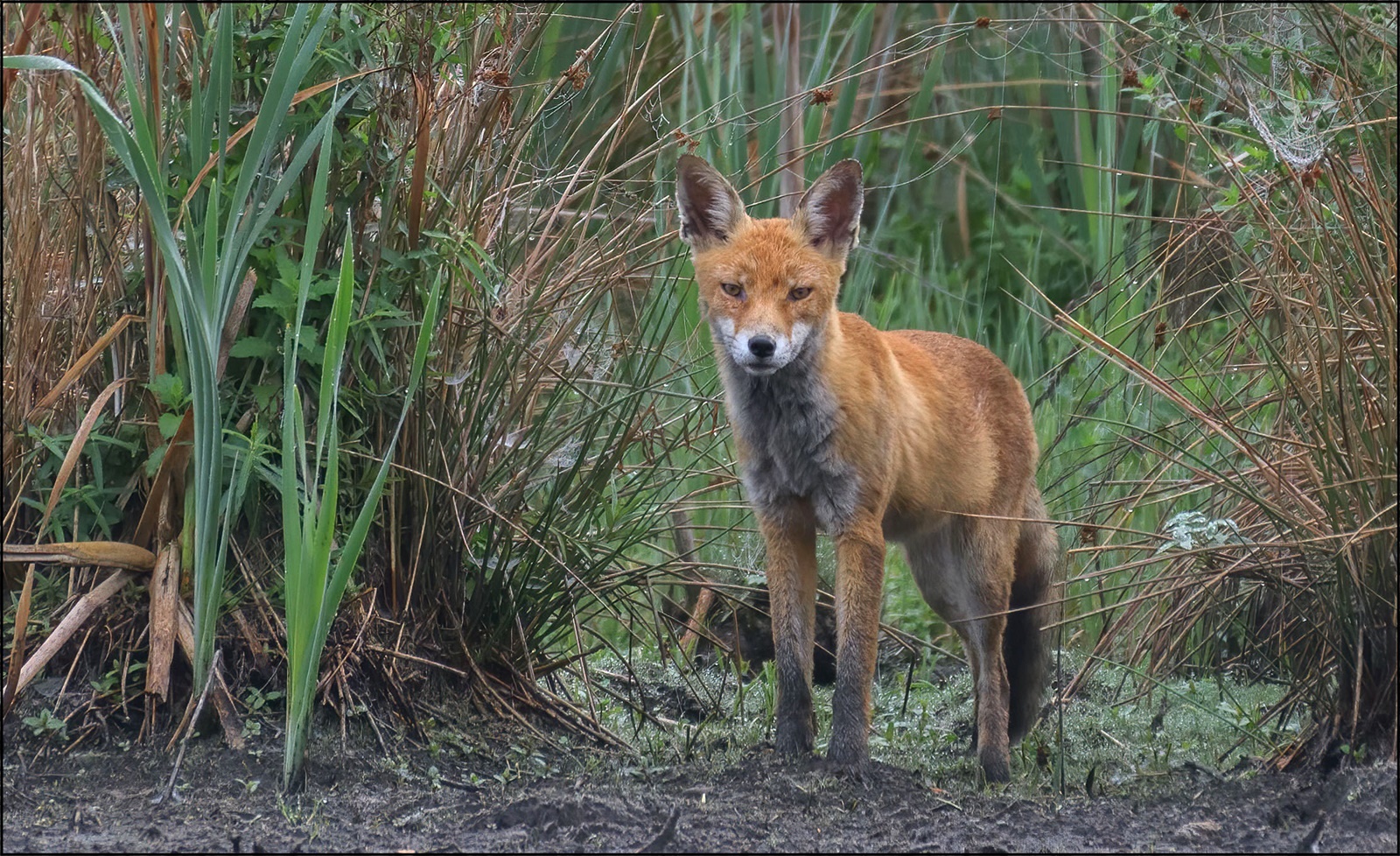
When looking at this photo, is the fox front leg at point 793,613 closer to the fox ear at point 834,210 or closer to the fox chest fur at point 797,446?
the fox chest fur at point 797,446

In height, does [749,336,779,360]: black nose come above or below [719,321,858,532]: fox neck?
above

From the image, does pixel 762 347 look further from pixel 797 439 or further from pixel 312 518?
pixel 312 518

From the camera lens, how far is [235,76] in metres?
3.44

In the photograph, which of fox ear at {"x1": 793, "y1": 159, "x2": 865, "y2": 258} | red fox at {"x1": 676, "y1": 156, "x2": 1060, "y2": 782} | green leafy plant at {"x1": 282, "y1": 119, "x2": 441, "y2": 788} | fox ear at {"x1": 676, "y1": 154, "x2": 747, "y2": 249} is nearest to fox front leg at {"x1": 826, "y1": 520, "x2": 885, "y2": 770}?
red fox at {"x1": 676, "y1": 156, "x2": 1060, "y2": 782}

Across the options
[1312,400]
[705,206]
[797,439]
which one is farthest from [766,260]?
[1312,400]

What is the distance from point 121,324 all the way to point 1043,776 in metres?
2.93

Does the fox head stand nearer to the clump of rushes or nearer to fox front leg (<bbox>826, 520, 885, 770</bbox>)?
fox front leg (<bbox>826, 520, 885, 770</bbox>)

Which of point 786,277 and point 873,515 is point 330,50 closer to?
point 786,277

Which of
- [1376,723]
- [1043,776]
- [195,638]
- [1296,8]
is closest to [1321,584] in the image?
[1376,723]

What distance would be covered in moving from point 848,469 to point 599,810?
1404 mm

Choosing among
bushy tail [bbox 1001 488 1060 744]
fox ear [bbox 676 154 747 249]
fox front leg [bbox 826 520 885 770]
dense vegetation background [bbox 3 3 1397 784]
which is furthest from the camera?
bushy tail [bbox 1001 488 1060 744]

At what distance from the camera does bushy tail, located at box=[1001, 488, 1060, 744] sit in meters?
4.52

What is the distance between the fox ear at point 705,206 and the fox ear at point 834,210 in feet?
0.69

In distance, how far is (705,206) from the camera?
4.22m
